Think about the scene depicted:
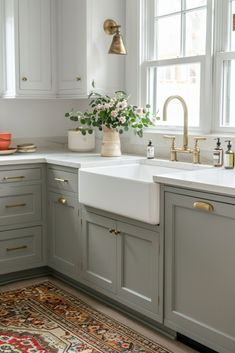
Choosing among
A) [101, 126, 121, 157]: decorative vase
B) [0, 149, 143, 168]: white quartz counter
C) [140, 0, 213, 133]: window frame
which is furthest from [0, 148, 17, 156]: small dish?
[140, 0, 213, 133]: window frame

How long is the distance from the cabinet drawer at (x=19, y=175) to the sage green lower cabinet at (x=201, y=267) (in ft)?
4.57

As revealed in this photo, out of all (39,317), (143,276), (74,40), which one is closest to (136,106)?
(74,40)

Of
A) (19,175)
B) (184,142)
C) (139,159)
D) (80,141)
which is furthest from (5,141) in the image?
(184,142)

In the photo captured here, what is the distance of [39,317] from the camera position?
10.6 feet

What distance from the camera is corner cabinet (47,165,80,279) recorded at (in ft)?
→ 11.9

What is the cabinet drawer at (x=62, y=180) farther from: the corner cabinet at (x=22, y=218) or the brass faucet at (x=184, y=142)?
the brass faucet at (x=184, y=142)

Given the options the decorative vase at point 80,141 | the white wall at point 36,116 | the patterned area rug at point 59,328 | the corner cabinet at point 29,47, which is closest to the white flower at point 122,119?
the decorative vase at point 80,141

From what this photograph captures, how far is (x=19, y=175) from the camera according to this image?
380 centimetres

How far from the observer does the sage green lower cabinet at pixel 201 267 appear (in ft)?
8.16

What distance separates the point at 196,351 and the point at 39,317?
99 centimetres

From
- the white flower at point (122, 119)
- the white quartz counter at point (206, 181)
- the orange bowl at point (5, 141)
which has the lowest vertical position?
the white quartz counter at point (206, 181)

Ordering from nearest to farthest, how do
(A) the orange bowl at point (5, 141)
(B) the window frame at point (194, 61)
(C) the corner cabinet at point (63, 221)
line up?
(B) the window frame at point (194, 61), (C) the corner cabinet at point (63, 221), (A) the orange bowl at point (5, 141)

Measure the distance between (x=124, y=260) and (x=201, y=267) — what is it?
0.65 meters

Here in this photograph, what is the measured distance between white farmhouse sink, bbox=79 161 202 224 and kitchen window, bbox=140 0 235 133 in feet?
1.36
